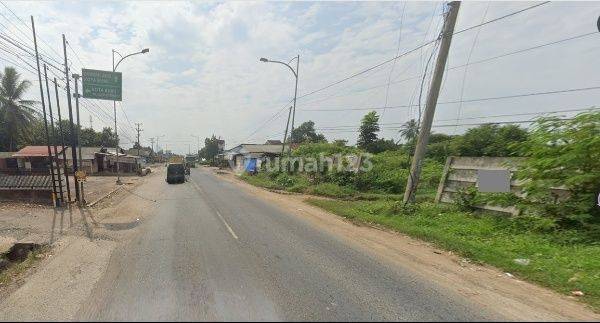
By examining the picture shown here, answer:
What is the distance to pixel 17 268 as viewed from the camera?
Result: 844 cm

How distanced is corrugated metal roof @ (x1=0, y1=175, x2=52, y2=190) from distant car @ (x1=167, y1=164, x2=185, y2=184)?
2063 cm

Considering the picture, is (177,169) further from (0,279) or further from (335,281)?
(335,281)

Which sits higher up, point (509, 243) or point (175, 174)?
point (509, 243)

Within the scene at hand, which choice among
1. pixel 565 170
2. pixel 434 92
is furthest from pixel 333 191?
pixel 565 170

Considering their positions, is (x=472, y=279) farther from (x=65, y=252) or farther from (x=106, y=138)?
(x=106, y=138)

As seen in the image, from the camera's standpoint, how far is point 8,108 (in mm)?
49531

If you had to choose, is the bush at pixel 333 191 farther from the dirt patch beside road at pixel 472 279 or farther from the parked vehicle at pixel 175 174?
the parked vehicle at pixel 175 174

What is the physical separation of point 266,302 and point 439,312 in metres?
2.29

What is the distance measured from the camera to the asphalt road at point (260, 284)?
527 cm

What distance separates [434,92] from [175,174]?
30.6 meters

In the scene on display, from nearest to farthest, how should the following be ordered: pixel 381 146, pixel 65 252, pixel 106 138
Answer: pixel 65 252 < pixel 381 146 < pixel 106 138

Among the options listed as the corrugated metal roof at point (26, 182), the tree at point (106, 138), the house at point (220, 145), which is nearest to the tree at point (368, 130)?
the corrugated metal roof at point (26, 182)

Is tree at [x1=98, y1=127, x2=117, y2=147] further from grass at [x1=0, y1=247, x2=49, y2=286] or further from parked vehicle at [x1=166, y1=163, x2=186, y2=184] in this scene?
grass at [x1=0, y1=247, x2=49, y2=286]

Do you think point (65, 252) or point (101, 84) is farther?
point (101, 84)
